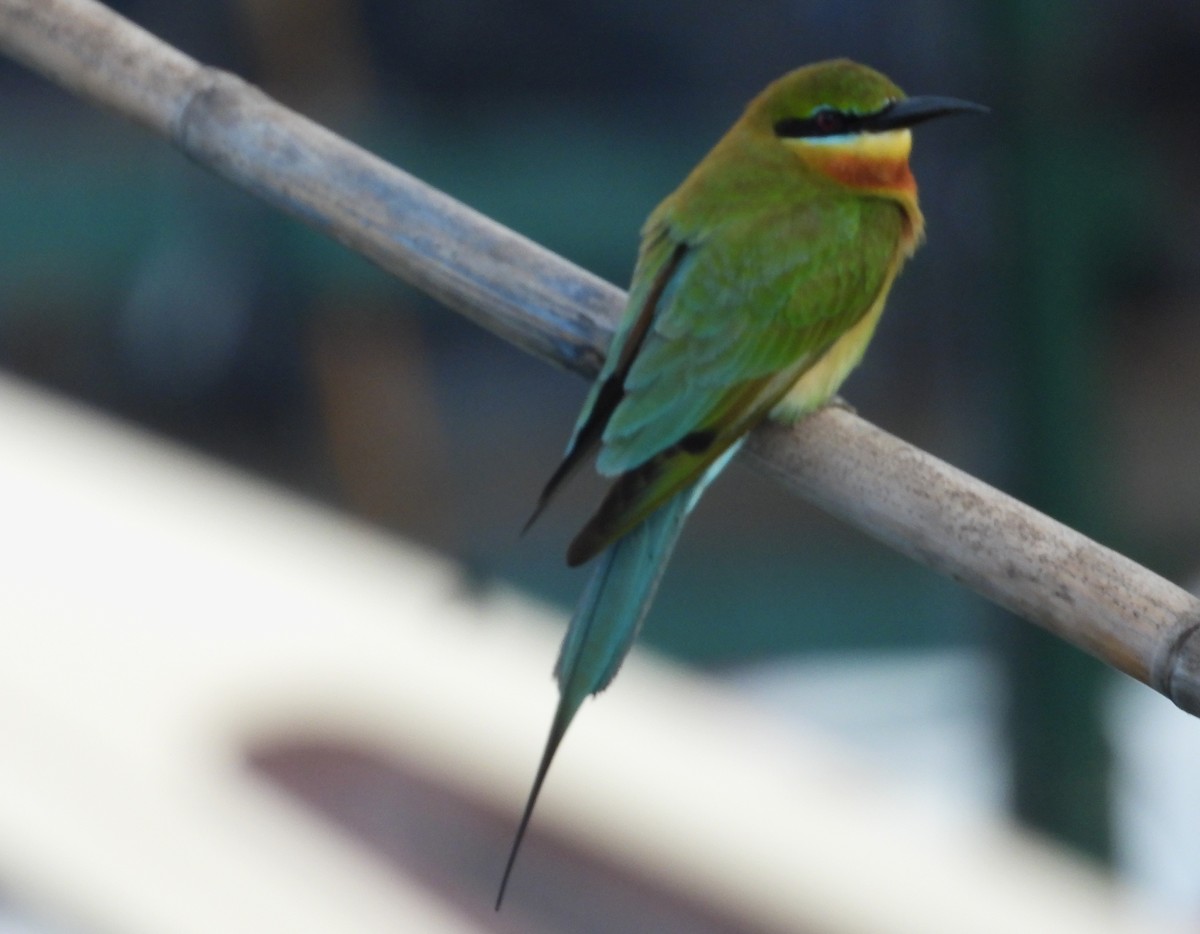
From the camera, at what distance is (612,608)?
1260mm

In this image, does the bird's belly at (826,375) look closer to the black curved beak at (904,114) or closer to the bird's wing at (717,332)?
the bird's wing at (717,332)

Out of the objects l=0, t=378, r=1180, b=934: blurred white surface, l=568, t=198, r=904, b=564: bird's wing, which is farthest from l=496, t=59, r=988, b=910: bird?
l=0, t=378, r=1180, b=934: blurred white surface

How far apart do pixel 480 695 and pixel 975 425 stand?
867 millimetres

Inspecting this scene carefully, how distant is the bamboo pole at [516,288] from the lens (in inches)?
42.5

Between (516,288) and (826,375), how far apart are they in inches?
11.9

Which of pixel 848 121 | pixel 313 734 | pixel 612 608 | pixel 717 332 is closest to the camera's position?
pixel 612 608

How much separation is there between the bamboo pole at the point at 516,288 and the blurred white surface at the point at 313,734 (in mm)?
725

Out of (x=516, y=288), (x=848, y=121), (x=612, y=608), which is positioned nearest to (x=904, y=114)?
(x=848, y=121)

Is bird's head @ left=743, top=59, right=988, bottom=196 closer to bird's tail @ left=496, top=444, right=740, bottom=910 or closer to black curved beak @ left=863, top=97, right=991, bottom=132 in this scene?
black curved beak @ left=863, top=97, right=991, bottom=132

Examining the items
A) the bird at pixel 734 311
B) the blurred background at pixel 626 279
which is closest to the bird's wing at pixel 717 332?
the bird at pixel 734 311

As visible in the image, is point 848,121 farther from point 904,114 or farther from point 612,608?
point 612,608

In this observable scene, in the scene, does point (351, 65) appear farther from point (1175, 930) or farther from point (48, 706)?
point (1175, 930)

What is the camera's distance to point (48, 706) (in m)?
1.97

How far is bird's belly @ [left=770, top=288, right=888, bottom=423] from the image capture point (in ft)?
4.62
